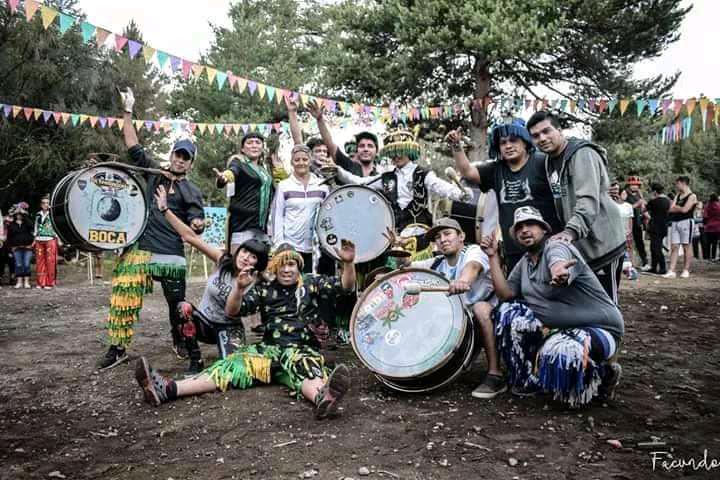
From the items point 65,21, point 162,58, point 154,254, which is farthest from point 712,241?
point 65,21

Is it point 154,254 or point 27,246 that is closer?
point 154,254

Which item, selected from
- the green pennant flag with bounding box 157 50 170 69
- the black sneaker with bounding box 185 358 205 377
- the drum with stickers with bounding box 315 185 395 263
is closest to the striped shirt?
the drum with stickers with bounding box 315 185 395 263

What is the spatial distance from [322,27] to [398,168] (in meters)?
24.7

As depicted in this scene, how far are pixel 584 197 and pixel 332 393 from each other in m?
1.85

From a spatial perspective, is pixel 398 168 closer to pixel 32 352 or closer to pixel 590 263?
pixel 590 263

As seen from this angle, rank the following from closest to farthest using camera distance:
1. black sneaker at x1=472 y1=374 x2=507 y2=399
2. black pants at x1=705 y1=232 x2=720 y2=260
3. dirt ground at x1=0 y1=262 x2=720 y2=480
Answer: dirt ground at x1=0 y1=262 x2=720 y2=480
black sneaker at x1=472 y1=374 x2=507 y2=399
black pants at x1=705 y1=232 x2=720 y2=260

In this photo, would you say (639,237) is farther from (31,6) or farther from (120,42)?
(31,6)

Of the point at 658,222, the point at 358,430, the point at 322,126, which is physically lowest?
the point at 358,430

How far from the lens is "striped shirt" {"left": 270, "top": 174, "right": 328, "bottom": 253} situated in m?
5.00

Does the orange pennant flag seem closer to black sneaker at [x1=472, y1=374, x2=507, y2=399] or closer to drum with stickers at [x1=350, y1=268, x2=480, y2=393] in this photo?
drum with stickers at [x1=350, y1=268, x2=480, y2=393]

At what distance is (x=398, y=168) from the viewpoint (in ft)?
16.2

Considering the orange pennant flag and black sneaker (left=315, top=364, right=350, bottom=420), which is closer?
black sneaker (left=315, top=364, right=350, bottom=420)

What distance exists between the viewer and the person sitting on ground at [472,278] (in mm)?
3742

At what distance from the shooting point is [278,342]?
13.0 feet
